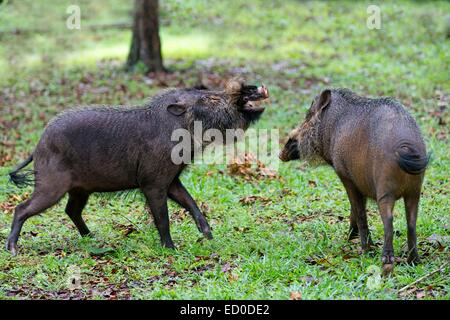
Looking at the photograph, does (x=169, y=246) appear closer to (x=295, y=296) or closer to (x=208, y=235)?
(x=208, y=235)

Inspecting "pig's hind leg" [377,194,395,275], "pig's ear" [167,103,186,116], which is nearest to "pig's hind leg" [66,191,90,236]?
"pig's ear" [167,103,186,116]

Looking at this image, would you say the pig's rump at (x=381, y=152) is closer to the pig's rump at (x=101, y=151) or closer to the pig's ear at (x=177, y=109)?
the pig's ear at (x=177, y=109)

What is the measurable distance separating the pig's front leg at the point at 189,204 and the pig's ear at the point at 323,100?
1.52 metres

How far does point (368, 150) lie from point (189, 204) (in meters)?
1.99

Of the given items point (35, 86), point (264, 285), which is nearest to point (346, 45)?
point (35, 86)

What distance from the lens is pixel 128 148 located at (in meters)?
6.99

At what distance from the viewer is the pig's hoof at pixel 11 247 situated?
22.5 ft

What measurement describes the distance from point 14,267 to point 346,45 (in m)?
11.2

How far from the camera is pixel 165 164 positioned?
22.7 feet

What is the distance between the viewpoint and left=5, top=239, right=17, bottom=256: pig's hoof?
6.85 metres

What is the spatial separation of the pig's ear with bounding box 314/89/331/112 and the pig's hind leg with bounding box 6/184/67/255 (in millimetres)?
2541

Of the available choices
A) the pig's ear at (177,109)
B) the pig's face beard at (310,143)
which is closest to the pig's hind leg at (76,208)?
the pig's ear at (177,109)

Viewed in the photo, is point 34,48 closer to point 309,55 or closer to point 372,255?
point 309,55

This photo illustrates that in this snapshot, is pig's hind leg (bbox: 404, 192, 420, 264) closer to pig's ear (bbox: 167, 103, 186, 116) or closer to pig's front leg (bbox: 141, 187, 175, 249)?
pig's front leg (bbox: 141, 187, 175, 249)
